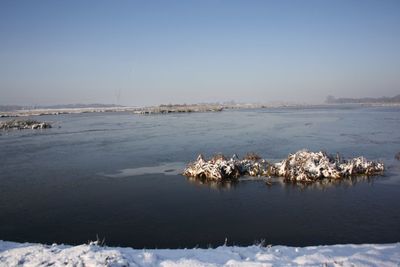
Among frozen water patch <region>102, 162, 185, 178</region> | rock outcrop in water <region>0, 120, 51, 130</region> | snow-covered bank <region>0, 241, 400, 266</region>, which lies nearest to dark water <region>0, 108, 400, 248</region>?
frozen water patch <region>102, 162, 185, 178</region>

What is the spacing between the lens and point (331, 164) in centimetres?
1788

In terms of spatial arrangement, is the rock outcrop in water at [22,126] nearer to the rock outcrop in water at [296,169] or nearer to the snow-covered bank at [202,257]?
the rock outcrop in water at [296,169]

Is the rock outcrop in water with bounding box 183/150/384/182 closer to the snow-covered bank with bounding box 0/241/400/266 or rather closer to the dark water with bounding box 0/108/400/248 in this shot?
the dark water with bounding box 0/108/400/248

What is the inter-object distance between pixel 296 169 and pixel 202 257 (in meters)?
10.8

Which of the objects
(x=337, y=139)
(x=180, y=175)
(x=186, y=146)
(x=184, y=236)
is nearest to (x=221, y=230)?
(x=184, y=236)

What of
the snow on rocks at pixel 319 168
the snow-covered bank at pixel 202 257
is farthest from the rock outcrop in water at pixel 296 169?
the snow-covered bank at pixel 202 257

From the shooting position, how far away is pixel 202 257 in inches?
309

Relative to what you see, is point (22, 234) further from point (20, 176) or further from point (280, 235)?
point (20, 176)

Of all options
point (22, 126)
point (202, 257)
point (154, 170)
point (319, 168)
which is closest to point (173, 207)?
point (202, 257)

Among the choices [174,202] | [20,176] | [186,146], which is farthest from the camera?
[186,146]

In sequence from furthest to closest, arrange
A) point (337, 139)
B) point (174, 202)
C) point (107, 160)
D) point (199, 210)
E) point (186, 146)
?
point (337, 139) < point (186, 146) < point (107, 160) < point (174, 202) < point (199, 210)

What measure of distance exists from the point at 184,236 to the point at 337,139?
79.5 ft

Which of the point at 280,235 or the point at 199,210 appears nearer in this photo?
the point at 280,235

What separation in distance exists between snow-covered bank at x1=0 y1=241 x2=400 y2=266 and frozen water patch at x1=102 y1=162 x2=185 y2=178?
10.6 meters
